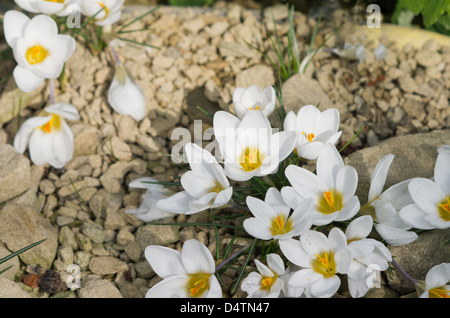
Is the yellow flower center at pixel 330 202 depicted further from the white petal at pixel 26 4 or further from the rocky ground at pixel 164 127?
the white petal at pixel 26 4

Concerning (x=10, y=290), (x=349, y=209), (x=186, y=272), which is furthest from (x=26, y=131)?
(x=349, y=209)

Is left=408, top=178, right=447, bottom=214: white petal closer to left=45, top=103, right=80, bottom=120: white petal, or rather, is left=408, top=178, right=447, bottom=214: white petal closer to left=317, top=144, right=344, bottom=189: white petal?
left=317, top=144, right=344, bottom=189: white petal

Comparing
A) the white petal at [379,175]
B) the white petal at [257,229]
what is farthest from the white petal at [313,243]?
the white petal at [379,175]

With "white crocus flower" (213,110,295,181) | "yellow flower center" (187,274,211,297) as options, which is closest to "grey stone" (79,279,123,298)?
"yellow flower center" (187,274,211,297)


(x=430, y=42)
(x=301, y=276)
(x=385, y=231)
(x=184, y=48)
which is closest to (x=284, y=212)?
(x=301, y=276)

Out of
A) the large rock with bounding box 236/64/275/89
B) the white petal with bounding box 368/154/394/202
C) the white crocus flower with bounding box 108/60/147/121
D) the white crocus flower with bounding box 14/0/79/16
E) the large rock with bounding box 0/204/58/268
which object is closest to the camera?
the white petal with bounding box 368/154/394/202
